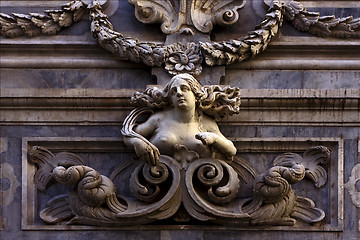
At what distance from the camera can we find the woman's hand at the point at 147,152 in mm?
14586

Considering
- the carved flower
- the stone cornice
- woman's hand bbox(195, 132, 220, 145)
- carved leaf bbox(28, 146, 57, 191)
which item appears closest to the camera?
woman's hand bbox(195, 132, 220, 145)

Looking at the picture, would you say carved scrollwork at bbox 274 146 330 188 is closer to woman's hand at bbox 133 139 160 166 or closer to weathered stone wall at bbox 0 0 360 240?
weathered stone wall at bbox 0 0 360 240

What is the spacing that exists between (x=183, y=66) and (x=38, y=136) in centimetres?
152

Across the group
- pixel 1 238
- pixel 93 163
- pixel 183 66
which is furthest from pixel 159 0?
pixel 1 238

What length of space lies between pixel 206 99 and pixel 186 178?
0.76 meters

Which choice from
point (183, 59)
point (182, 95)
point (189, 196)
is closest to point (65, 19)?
point (183, 59)

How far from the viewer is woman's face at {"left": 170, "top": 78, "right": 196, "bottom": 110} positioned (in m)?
14.6

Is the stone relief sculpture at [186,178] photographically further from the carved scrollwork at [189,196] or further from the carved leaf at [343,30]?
the carved leaf at [343,30]

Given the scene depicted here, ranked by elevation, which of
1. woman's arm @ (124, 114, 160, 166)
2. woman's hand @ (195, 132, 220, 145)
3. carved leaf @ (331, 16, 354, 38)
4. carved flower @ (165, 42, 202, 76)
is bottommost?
woman's arm @ (124, 114, 160, 166)

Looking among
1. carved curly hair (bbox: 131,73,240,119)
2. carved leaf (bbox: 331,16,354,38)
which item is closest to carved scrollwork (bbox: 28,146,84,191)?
carved curly hair (bbox: 131,73,240,119)

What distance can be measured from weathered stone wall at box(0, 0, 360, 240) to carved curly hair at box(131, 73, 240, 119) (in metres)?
0.17

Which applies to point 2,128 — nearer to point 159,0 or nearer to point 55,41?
point 55,41

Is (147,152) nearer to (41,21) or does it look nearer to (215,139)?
(215,139)

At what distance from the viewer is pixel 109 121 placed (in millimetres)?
15086
